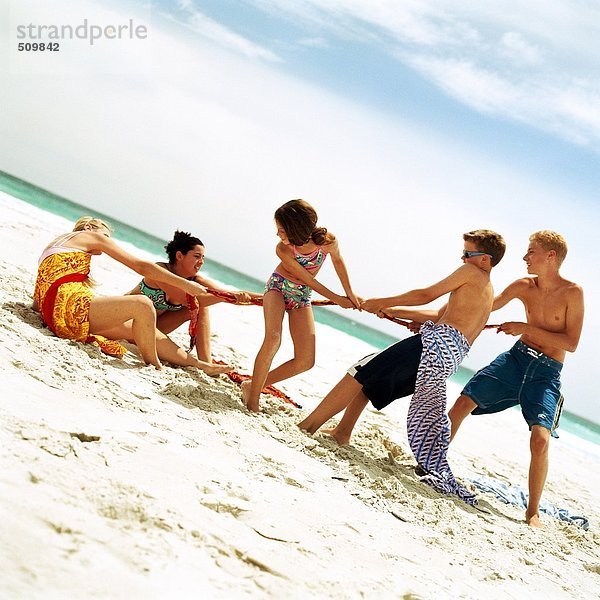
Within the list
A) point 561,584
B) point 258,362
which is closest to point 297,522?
point 561,584

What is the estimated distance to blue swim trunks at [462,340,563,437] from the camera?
16.4 feet

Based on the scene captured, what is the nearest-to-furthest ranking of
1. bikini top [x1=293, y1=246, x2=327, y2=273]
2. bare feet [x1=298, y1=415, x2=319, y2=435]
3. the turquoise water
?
bare feet [x1=298, y1=415, x2=319, y2=435] < bikini top [x1=293, y1=246, x2=327, y2=273] < the turquoise water

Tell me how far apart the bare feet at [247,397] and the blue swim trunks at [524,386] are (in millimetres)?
1629

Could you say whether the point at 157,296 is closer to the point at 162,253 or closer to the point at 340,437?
the point at 340,437

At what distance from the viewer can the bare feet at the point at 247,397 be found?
5020 millimetres

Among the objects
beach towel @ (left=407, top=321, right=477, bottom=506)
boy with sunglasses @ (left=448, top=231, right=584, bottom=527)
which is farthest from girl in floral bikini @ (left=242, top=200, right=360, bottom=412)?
boy with sunglasses @ (left=448, top=231, right=584, bottom=527)

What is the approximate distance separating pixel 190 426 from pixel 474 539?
1692 millimetres

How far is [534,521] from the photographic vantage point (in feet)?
15.9

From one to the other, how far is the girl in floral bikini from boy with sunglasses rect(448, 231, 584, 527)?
3.90 ft

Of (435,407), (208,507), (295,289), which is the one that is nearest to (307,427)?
(435,407)

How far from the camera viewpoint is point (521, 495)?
569cm

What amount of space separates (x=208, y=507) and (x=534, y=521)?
2807 mm

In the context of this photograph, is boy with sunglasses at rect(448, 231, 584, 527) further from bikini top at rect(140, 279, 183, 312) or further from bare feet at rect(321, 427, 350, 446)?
bikini top at rect(140, 279, 183, 312)

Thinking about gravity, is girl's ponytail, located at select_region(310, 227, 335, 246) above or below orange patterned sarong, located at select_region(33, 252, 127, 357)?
above
